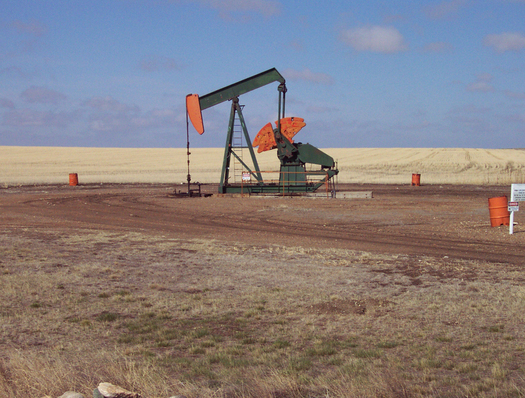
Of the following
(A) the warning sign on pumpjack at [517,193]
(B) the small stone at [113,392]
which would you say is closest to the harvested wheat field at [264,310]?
(B) the small stone at [113,392]

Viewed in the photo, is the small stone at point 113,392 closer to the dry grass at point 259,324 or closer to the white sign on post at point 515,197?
the dry grass at point 259,324

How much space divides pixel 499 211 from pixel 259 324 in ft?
30.7

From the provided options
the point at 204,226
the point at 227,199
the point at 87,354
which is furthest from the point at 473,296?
the point at 227,199

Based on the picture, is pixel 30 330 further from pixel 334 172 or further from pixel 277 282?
pixel 334 172

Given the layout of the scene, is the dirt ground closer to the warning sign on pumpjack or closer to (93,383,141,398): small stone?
the warning sign on pumpjack

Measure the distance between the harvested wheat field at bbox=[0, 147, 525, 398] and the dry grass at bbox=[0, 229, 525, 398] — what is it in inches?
0.8

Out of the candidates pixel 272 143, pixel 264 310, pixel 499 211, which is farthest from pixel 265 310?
pixel 272 143

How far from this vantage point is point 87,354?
4.90 m

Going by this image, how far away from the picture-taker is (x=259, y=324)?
5863mm

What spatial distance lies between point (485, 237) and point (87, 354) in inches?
376

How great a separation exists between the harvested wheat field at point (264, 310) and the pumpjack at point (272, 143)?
8.34 m

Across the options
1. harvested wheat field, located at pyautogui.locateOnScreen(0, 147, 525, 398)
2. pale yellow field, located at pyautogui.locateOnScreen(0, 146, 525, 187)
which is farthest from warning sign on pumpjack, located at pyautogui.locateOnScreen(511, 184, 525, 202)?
pale yellow field, located at pyautogui.locateOnScreen(0, 146, 525, 187)

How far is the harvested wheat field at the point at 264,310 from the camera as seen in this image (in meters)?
4.10

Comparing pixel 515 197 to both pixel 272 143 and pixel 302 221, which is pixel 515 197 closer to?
pixel 302 221
